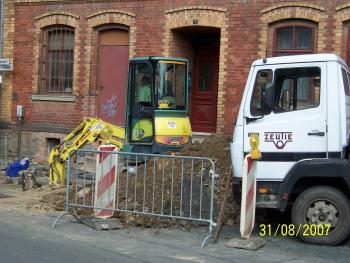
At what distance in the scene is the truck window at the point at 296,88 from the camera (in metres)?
7.75

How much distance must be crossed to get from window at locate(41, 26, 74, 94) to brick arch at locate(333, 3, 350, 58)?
25.1ft

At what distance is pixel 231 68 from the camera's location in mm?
14086

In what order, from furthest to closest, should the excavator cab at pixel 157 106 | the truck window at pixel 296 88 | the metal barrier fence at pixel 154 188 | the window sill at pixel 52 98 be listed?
1. the window sill at pixel 52 98
2. the excavator cab at pixel 157 106
3. the metal barrier fence at pixel 154 188
4. the truck window at pixel 296 88

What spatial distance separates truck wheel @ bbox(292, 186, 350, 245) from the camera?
7477 millimetres

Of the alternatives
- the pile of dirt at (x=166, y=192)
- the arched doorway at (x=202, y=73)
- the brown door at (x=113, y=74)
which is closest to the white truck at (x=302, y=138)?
the pile of dirt at (x=166, y=192)

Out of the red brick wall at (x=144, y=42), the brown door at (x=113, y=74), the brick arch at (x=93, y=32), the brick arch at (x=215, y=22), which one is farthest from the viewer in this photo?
the brown door at (x=113, y=74)

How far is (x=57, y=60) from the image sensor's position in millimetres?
16891

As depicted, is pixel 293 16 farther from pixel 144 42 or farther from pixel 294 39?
pixel 144 42

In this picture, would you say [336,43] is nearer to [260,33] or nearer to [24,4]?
[260,33]

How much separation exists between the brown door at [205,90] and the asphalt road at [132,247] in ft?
23.1

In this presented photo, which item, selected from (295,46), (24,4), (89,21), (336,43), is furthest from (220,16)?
(24,4)

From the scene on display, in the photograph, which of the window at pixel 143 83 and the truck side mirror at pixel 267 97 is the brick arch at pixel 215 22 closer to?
the window at pixel 143 83

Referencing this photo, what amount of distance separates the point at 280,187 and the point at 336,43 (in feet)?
20.7
